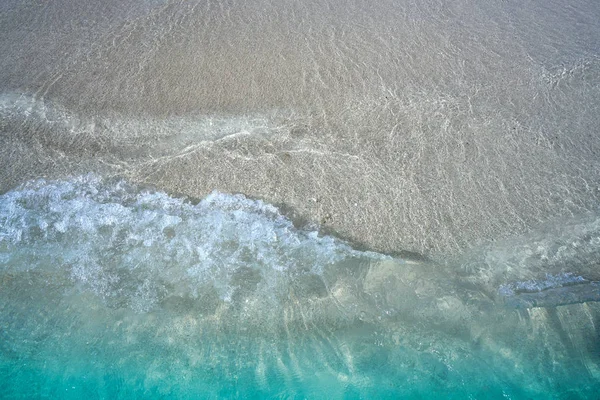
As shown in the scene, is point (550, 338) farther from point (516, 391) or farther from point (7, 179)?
point (7, 179)

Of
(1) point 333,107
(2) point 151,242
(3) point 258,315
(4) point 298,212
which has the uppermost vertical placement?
(1) point 333,107

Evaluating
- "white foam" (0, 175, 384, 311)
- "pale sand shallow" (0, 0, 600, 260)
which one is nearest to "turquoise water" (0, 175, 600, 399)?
"white foam" (0, 175, 384, 311)

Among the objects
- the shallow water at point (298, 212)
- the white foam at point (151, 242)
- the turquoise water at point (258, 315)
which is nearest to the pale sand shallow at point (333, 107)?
the shallow water at point (298, 212)

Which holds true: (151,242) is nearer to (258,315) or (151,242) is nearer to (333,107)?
(258,315)

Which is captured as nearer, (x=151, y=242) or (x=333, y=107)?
(x=151, y=242)

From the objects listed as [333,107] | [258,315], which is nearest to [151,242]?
[258,315]

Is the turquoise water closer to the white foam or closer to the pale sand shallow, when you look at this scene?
the white foam
